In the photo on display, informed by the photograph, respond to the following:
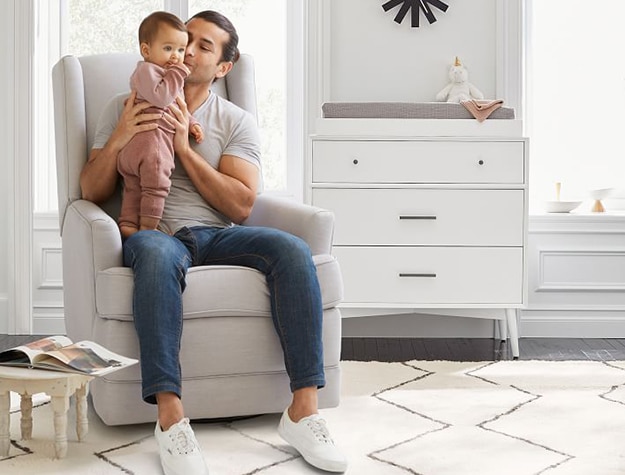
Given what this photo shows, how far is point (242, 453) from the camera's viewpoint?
6.94 ft

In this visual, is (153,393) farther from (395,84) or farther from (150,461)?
(395,84)

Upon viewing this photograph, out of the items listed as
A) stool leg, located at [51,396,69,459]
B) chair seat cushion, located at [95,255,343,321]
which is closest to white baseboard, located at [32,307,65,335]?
chair seat cushion, located at [95,255,343,321]

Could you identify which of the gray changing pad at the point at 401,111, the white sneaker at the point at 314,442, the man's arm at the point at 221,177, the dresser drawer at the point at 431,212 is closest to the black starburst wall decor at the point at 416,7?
the gray changing pad at the point at 401,111

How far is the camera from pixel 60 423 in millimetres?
2027

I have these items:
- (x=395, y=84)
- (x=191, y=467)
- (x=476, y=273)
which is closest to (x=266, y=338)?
(x=191, y=467)

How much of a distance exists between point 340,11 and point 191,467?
2275mm

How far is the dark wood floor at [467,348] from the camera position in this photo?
3.32 metres

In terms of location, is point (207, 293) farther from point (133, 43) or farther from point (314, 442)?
point (133, 43)

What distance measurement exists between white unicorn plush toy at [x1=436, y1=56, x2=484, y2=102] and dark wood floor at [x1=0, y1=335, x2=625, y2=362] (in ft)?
3.05

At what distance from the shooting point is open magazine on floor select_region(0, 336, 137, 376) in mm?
1986

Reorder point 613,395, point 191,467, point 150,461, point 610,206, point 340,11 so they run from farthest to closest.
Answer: point 610,206, point 340,11, point 613,395, point 150,461, point 191,467

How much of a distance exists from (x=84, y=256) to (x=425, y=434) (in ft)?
3.04

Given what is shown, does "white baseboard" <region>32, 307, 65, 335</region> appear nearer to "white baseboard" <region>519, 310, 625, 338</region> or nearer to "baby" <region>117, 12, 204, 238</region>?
"baby" <region>117, 12, 204, 238</region>

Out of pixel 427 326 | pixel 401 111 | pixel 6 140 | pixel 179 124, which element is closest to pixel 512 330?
pixel 427 326
